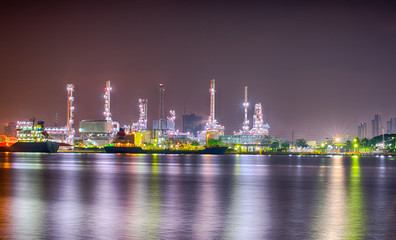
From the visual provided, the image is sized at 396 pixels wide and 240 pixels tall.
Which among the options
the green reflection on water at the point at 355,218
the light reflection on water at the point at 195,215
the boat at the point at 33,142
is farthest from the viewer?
the boat at the point at 33,142

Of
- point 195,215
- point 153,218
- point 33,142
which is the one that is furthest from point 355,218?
point 33,142

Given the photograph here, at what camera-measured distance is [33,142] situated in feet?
612

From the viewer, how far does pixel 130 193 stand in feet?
82.5

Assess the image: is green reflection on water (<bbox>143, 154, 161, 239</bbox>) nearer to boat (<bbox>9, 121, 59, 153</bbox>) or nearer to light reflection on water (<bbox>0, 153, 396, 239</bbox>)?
light reflection on water (<bbox>0, 153, 396, 239</bbox>)

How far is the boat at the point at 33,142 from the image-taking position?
18588 cm

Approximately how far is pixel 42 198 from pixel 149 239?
12.4m

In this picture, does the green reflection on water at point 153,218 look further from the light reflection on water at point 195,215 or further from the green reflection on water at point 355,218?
the green reflection on water at point 355,218

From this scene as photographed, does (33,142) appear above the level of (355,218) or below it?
above

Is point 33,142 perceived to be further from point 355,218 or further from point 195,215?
point 355,218

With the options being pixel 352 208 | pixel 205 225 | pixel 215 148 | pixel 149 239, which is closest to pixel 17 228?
pixel 149 239

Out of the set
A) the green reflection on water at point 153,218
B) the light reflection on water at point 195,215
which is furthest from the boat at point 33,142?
the green reflection on water at point 153,218

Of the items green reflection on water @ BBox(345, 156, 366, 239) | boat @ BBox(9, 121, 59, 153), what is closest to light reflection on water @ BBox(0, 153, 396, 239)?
green reflection on water @ BBox(345, 156, 366, 239)

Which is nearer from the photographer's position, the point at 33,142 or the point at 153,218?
the point at 153,218

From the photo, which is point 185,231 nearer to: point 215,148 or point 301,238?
point 301,238
